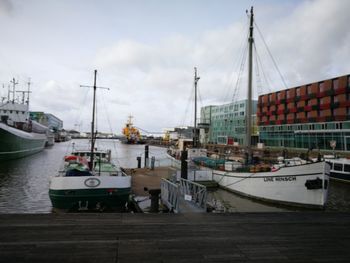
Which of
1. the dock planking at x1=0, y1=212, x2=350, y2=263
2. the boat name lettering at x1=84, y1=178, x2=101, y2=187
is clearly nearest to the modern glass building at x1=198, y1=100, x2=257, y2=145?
the boat name lettering at x1=84, y1=178, x2=101, y2=187

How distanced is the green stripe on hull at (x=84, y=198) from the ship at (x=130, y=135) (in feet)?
465

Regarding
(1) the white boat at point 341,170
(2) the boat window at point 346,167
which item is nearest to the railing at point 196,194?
(1) the white boat at point 341,170

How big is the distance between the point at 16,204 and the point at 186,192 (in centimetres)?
1034

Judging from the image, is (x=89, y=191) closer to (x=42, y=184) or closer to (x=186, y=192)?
(x=186, y=192)

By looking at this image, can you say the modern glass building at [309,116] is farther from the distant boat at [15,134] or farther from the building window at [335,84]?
the distant boat at [15,134]

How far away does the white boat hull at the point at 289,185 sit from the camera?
685 inches

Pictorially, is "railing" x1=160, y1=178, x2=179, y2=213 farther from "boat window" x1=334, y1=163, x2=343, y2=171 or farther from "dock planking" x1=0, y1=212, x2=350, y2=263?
"boat window" x1=334, y1=163, x2=343, y2=171

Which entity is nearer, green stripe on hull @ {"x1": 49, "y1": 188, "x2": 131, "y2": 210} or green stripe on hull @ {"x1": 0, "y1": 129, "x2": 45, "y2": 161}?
green stripe on hull @ {"x1": 49, "y1": 188, "x2": 131, "y2": 210}

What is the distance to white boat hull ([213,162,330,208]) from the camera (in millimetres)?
17391

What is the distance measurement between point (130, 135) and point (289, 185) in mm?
144910

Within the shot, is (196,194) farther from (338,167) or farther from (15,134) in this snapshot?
(15,134)

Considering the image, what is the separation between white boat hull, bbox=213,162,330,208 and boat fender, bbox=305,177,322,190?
12 centimetres

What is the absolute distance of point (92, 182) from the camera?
15.0 metres

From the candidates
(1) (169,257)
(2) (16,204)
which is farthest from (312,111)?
(1) (169,257)
